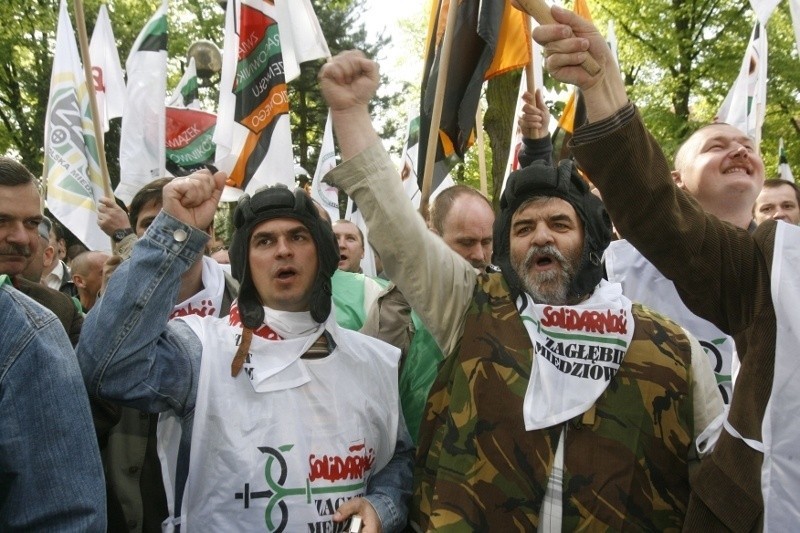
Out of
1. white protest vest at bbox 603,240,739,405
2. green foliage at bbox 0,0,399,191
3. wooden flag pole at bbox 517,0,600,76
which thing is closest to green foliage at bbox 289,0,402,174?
green foliage at bbox 0,0,399,191

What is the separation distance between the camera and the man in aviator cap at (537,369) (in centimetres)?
226

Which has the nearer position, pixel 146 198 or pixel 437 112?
pixel 146 198

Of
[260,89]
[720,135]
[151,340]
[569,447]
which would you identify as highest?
[260,89]

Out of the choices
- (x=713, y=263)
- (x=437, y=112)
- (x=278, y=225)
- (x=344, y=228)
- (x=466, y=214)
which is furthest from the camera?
(x=344, y=228)

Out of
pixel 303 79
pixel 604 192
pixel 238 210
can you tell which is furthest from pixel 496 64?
pixel 303 79

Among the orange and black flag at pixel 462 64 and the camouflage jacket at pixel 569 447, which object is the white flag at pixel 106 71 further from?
the camouflage jacket at pixel 569 447

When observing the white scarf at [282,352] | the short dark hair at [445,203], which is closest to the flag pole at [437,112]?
the short dark hair at [445,203]

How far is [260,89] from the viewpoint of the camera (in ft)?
16.5

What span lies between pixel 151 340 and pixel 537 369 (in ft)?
3.74

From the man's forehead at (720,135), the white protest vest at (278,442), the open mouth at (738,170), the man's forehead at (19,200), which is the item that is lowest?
the white protest vest at (278,442)

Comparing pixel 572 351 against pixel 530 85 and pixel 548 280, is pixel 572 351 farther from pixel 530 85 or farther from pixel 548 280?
pixel 530 85

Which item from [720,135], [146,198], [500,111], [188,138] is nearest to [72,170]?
[188,138]

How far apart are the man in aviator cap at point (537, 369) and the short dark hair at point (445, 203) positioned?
911 mm

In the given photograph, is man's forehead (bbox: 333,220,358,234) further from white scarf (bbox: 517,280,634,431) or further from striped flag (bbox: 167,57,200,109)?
white scarf (bbox: 517,280,634,431)
